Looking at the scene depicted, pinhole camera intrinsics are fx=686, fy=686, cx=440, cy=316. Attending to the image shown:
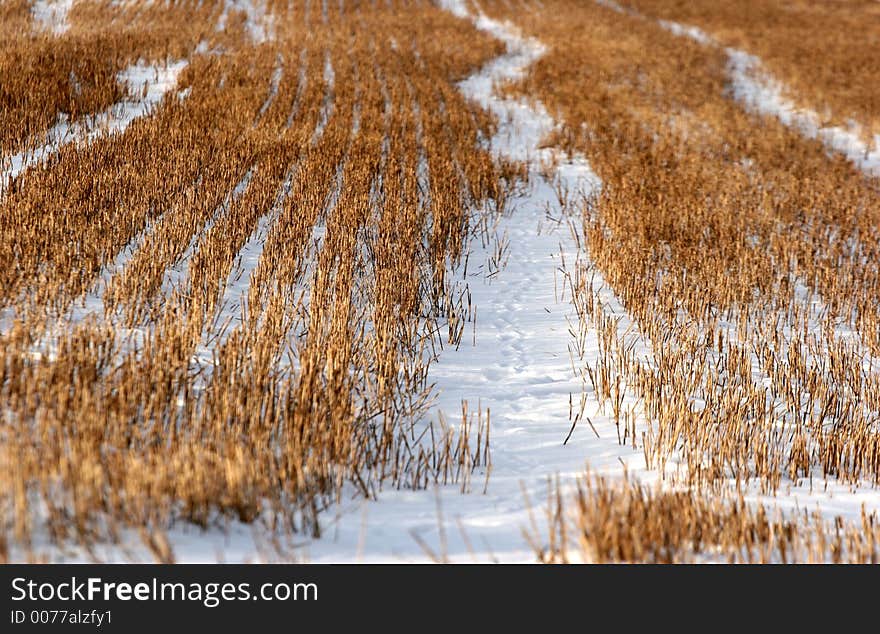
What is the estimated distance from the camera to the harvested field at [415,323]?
108 inches

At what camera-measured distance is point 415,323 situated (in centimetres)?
483

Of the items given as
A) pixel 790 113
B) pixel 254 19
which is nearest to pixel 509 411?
pixel 790 113

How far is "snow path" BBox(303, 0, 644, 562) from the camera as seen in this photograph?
2814 mm

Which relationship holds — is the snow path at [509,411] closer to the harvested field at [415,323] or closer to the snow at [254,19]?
the harvested field at [415,323]

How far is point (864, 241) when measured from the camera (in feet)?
23.7

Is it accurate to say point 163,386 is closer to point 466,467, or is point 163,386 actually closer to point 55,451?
point 55,451

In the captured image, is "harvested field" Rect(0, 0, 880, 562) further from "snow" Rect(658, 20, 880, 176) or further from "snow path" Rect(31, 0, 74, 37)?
"snow path" Rect(31, 0, 74, 37)

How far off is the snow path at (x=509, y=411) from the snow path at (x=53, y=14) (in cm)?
1236

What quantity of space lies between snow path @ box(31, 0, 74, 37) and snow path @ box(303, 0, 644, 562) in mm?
12360

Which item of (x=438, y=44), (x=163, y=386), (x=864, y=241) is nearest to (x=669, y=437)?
(x=163, y=386)

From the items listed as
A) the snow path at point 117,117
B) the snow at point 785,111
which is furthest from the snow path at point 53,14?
the snow at point 785,111

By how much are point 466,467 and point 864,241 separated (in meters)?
5.95

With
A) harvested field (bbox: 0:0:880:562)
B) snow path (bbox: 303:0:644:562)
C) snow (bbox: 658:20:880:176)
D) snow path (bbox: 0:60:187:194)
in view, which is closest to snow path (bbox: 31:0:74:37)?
harvested field (bbox: 0:0:880:562)

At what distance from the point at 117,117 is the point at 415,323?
6438mm
